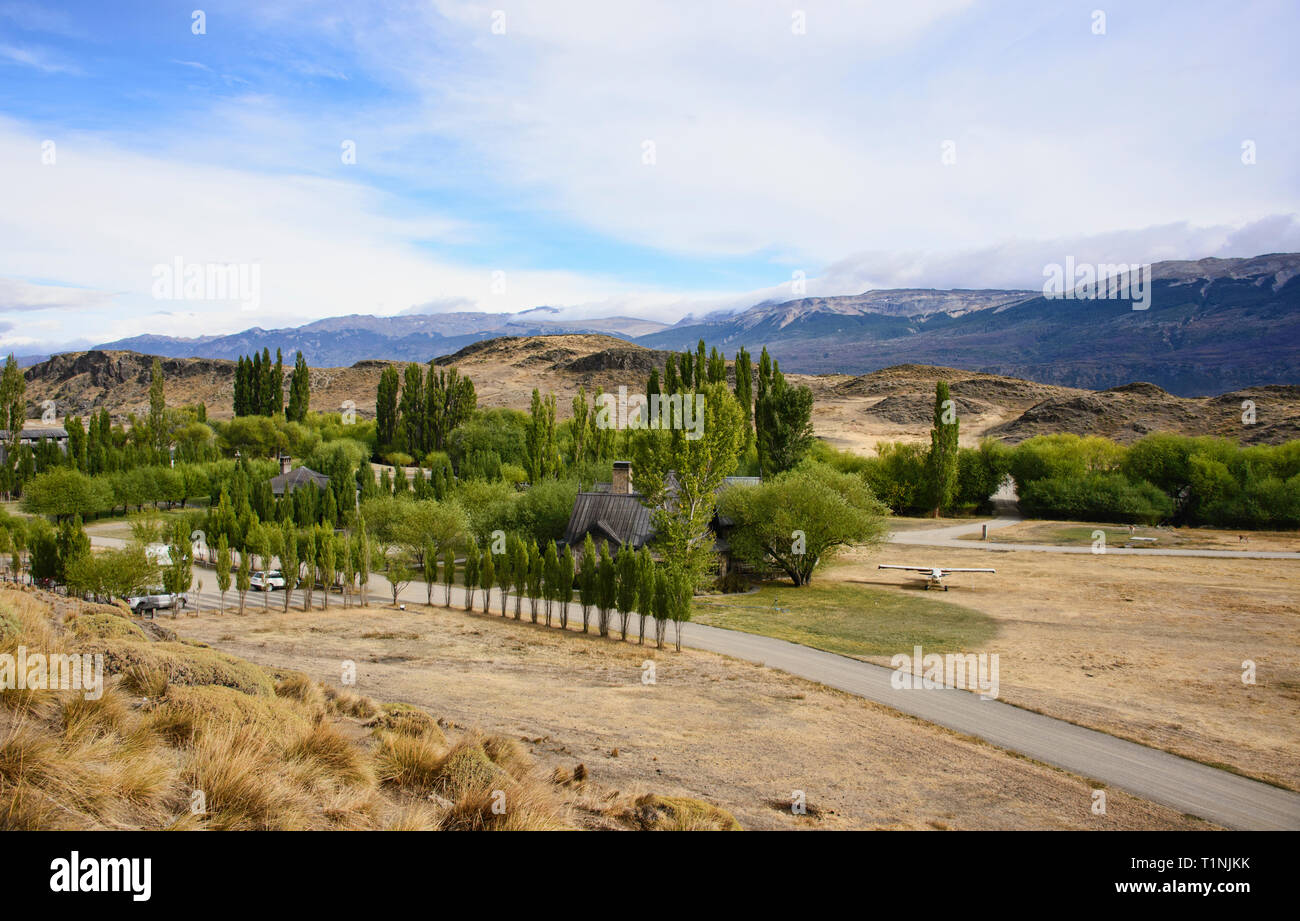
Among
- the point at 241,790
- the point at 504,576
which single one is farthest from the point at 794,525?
the point at 241,790

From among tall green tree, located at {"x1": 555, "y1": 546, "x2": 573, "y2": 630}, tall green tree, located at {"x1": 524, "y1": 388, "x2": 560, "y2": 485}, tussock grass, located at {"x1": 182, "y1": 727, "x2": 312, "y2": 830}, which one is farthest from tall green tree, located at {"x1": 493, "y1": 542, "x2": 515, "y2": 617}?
tussock grass, located at {"x1": 182, "y1": 727, "x2": 312, "y2": 830}

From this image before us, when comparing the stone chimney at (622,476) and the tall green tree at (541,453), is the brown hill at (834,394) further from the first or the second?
the stone chimney at (622,476)

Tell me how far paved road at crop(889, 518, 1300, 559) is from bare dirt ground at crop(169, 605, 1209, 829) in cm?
2939

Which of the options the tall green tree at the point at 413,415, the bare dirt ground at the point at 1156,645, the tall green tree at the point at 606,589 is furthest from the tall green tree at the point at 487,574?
the tall green tree at the point at 413,415

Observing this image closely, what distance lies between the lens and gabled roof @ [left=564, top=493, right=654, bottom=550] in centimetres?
3725

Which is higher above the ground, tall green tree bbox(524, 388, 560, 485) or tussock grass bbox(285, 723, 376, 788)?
tall green tree bbox(524, 388, 560, 485)

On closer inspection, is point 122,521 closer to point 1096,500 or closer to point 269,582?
point 269,582

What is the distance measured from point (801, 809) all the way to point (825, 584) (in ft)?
95.3

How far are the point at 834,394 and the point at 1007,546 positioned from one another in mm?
91244

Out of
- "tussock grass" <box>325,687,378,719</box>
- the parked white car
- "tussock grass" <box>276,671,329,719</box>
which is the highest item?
"tussock grass" <box>276,671,329,719</box>

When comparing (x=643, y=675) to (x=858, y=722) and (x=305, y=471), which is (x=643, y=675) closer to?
(x=858, y=722)

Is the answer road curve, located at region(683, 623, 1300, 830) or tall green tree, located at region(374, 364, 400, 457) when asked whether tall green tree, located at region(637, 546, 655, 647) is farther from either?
tall green tree, located at region(374, 364, 400, 457)

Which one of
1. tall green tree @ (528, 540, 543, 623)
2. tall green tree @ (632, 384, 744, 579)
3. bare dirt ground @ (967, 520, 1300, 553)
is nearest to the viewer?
tall green tree @ (528, 540, 543, 623)

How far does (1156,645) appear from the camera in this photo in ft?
87.6
